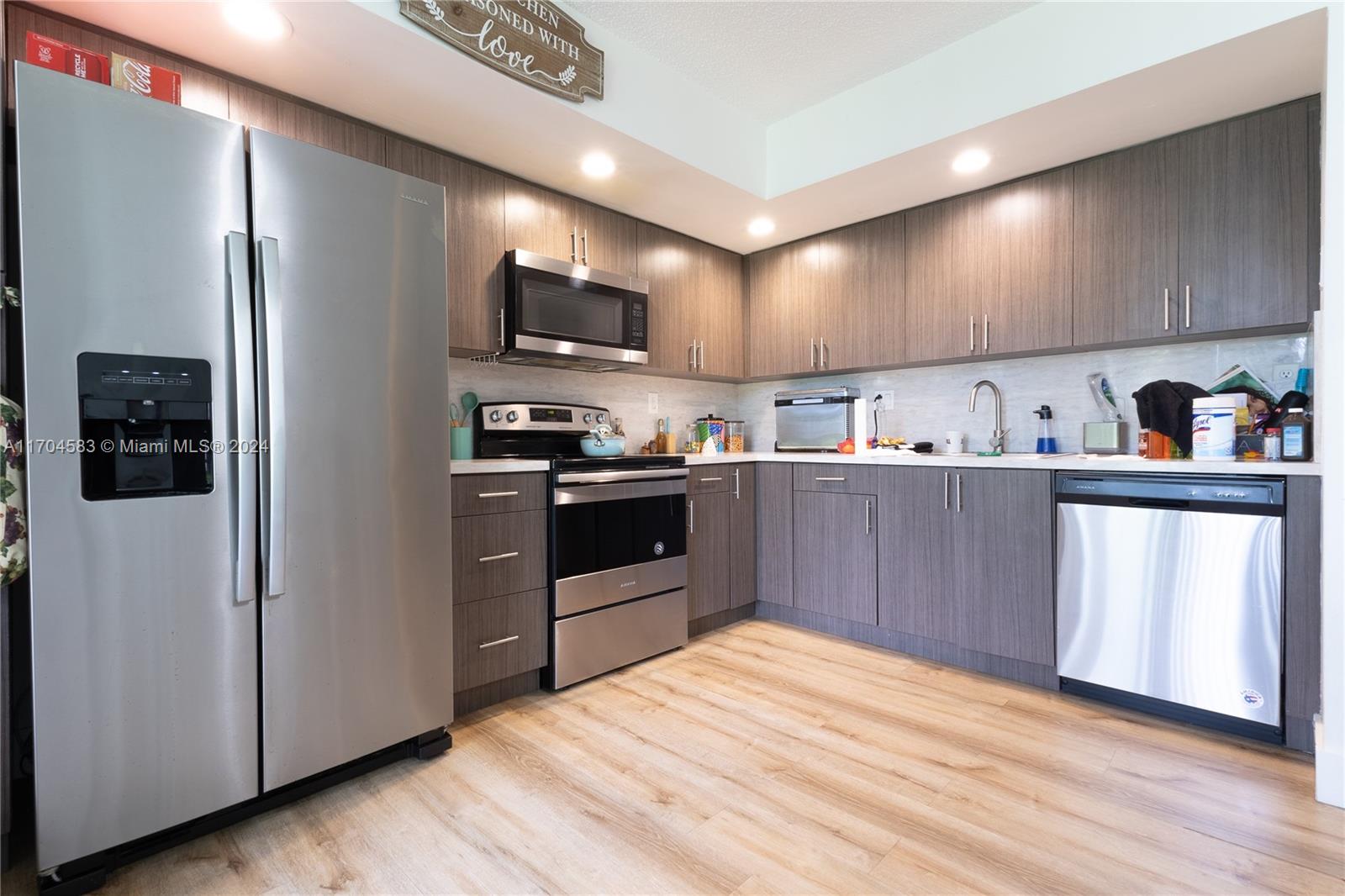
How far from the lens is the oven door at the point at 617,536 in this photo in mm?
2586

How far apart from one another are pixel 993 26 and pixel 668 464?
7.12ft

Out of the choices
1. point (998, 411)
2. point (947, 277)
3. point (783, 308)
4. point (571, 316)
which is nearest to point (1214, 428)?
point (998, 411)

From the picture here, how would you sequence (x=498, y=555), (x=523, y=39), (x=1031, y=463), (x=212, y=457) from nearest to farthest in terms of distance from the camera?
(x=212, y=457)
(x=523, y=39)
(x=498, y=555)
(x=1031, y=463)

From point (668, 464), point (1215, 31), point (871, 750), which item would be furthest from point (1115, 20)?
point (871, 750)

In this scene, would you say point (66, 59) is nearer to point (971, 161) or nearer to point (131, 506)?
point (131, 506)

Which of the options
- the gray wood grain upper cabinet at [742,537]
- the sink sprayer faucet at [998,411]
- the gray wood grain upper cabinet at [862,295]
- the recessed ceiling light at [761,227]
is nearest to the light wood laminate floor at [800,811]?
the gray wood grain upper cabinet at [742,537]

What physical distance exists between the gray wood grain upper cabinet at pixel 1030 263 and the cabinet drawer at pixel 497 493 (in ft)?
7.18

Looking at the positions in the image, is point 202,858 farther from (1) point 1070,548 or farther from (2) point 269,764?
(1) point 1070,548

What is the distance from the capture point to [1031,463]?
101 inches

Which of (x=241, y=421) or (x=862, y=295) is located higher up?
(x=862, y=295)

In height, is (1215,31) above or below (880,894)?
above

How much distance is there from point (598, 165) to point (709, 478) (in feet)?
5.20

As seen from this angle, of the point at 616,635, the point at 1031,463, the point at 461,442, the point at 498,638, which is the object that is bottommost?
the point at 616,635

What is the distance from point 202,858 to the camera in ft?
5.10
